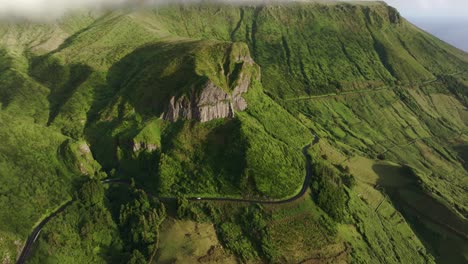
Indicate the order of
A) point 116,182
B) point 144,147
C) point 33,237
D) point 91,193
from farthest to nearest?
point 144,147 < point 116,182 < point 91,193 < point 33,237

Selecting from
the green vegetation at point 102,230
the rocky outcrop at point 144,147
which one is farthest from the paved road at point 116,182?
the rocky outcrop at point 144,147

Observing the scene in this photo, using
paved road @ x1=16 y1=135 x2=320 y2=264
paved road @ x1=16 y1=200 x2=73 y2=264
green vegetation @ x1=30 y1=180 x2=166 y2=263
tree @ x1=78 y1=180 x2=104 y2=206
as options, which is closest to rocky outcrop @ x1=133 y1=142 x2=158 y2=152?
paved road @ x1=16 y1=135 x2=320 y2=264

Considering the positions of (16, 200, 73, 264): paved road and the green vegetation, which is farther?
the green vegetation

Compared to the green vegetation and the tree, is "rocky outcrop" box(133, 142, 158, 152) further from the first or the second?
the tree

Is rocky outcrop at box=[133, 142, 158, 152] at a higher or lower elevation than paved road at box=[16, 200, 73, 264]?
Result: higher

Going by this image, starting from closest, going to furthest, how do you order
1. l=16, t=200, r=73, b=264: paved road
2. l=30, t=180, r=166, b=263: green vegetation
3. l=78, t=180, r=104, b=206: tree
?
1. l=16, t=200, r=73, b=264: paved road
2. l=30, t=180, r=166, b=263: green vegetation
3. l=78, t=180, r=104, b=206: tree

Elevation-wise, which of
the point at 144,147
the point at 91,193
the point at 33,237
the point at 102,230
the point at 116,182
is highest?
the point at 144,147

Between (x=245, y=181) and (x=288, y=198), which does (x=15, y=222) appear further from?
(x=288, y=198)

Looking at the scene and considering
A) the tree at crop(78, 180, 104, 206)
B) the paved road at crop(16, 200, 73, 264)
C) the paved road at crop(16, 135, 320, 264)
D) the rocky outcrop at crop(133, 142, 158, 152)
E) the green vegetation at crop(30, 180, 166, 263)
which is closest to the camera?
the paved road at crop(16, 200, 73, 264)

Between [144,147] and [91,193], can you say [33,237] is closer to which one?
[91,193]

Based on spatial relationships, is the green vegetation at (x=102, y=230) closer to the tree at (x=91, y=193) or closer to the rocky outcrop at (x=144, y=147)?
the tree at (x=91, y=193)

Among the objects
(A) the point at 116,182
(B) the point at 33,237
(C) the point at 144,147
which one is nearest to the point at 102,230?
(B) the point at 33,237
